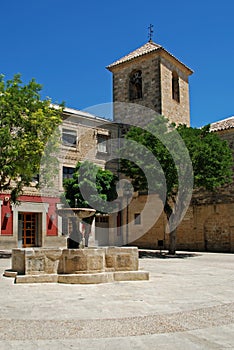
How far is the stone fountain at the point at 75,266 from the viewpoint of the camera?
29.6 ft

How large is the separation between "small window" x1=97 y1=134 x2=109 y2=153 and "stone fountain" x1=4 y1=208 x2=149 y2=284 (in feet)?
56.1

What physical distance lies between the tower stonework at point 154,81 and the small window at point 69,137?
18.6 feet

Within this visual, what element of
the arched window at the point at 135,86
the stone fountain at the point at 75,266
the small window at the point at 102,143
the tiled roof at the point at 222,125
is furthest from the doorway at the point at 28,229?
the stone fountain at the point at 75,266

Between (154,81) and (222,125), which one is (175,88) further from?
(222,125)

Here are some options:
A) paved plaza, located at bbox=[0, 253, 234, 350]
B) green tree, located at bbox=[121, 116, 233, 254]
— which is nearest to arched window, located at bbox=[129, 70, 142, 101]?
green tree, located at bbox=[121, 116, 233, 254]

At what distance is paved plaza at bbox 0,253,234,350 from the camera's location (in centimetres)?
450

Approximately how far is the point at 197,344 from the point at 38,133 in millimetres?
13566

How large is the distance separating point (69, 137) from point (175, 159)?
29.8 feet

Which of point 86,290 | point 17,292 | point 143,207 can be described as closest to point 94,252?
point 86,290

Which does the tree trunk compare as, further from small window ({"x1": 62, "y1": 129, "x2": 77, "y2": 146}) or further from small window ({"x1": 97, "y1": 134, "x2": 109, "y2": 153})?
small window ({"x1": 62, "y1": 129, "x2": 77, "y2": 146})

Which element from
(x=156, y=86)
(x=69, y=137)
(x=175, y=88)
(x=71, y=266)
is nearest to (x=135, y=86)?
(x=156, y=86)

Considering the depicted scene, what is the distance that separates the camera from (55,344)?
173 inches

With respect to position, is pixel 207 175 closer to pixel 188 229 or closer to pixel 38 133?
pixel 188 229

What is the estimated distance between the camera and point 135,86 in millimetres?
28781
